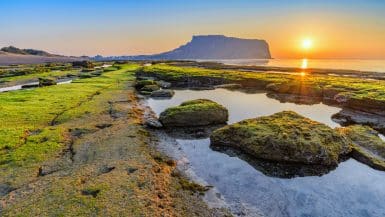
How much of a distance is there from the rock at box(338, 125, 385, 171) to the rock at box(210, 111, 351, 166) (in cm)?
106

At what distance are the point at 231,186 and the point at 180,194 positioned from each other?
3704mm

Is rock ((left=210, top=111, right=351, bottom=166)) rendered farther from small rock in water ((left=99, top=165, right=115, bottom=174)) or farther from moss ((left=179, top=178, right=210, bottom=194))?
small rock in water ((left=99, top=165, right=115, bottom=174))

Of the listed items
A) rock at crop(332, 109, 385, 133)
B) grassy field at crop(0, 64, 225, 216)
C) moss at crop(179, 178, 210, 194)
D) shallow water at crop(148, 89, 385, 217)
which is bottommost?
shallow water at crop(148, 89, 385, 217)

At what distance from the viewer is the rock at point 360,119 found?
36.3m

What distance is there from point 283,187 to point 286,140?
498cm

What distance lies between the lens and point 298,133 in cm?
2573

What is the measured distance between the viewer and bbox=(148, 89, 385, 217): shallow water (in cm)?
1794

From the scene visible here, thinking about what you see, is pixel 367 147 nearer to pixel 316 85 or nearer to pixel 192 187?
pixel 192 187

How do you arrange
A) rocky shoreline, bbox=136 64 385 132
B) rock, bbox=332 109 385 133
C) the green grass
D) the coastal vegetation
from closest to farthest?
1. the green grass
2. rock, bbox=332 109 385 133
3. rocky shoreline, bbox=136 64 385 132
4. the coastal vegetation

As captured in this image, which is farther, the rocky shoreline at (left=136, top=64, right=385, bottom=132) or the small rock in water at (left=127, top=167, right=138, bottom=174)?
the rocky shoreline at (left=136, top=64, right=385, bottom=132)

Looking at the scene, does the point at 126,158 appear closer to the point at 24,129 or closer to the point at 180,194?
the point at 180,194

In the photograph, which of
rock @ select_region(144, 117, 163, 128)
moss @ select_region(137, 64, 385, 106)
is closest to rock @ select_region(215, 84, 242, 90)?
moss @ select_region(137, 64, 385, 106)

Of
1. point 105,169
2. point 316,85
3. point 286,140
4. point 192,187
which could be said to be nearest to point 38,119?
point 105,169

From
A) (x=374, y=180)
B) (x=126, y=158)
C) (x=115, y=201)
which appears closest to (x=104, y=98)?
(x=126, y=158)
